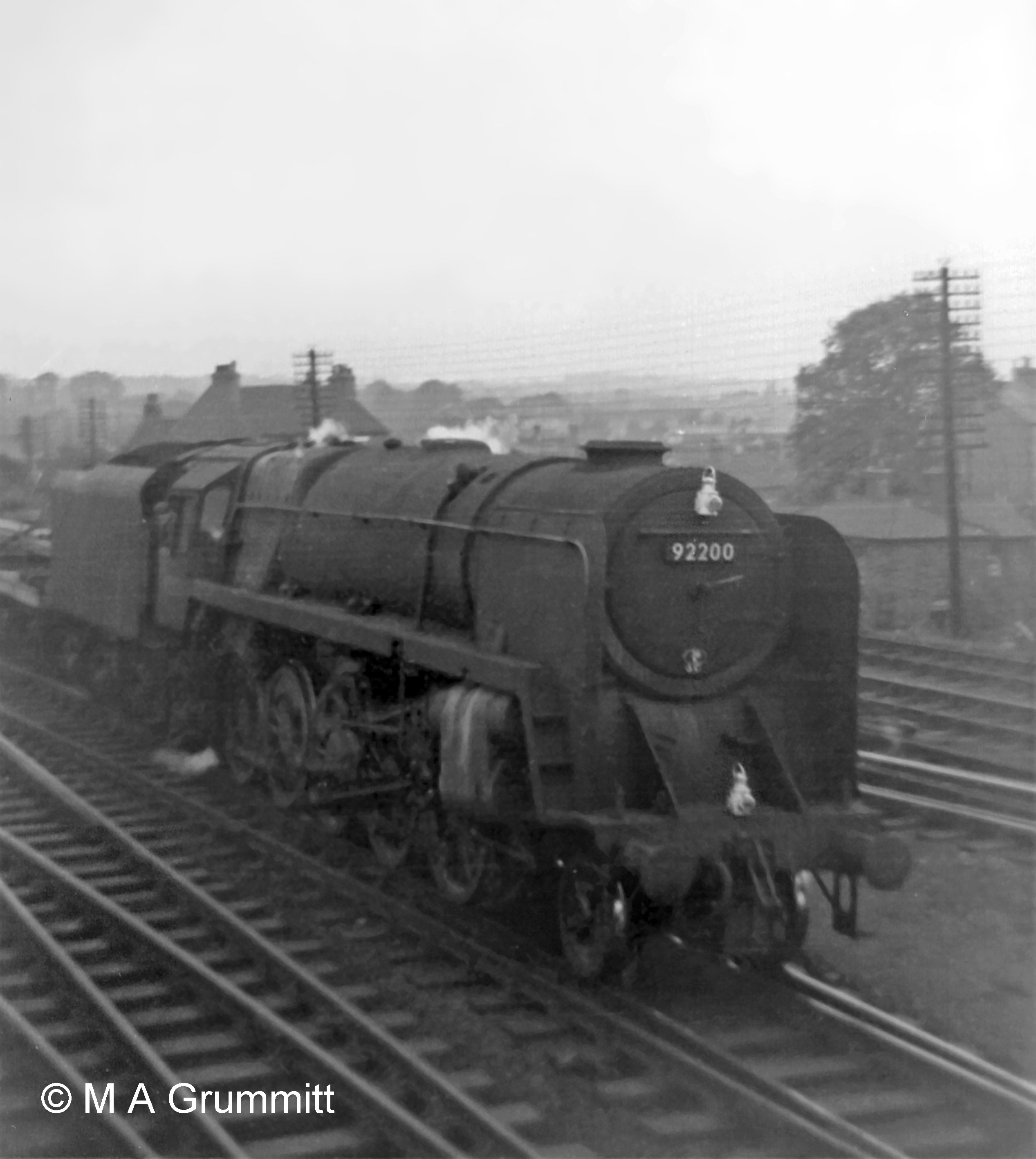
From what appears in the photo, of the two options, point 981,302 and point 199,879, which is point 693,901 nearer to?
point 199,879

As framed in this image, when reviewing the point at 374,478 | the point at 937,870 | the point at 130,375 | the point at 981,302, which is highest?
the point at 981,302

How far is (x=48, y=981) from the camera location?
645cm

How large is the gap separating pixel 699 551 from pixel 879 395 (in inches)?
329

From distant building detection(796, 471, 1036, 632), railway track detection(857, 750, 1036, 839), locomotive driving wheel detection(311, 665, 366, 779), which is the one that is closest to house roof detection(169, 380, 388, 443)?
locomotive driving wheel detection(311, 665, 366, 779)

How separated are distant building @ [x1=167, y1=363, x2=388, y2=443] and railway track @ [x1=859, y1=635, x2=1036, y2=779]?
4965 mm

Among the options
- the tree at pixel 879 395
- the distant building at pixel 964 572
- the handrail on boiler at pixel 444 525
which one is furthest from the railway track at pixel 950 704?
the handrail on boiler at pixel 444 525

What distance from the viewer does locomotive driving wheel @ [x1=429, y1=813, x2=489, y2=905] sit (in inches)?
283

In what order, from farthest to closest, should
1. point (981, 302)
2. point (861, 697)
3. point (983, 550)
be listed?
point (983, 550), point (981, 302), point (861, 697)

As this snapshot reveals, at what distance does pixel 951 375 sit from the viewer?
1452cm

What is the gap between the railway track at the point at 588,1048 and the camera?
4.85 m

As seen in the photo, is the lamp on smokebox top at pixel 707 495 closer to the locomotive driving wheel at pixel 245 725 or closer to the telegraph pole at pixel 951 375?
the locomotive driving wheel at pixel 245 725

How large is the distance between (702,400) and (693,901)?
10.9ft

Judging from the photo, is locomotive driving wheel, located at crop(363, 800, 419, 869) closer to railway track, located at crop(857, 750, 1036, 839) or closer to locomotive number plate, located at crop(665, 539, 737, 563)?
locomotive number plate, located at crop(665, 539, 737, 563)

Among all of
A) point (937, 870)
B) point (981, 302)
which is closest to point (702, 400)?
point (937, 870)
